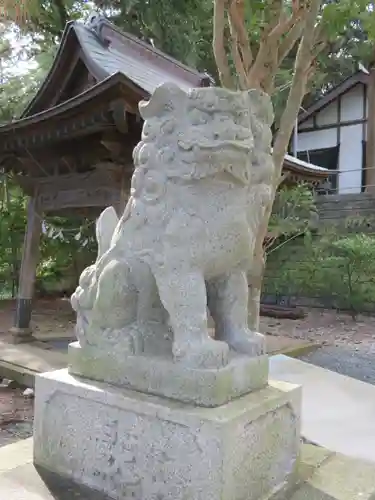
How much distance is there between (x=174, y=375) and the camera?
4.98ft

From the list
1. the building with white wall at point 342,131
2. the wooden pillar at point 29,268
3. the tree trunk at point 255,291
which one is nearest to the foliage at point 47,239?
the wooden pillar at point 29,268

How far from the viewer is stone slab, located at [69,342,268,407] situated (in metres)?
1.47

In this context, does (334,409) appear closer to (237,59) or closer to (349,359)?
(237,59)

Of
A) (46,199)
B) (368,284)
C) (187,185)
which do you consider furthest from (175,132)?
(368,284)

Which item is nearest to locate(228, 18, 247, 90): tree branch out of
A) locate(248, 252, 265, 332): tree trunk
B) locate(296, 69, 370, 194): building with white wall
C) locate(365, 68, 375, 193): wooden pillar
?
locate(248, 252, 265, 332): tree trunk

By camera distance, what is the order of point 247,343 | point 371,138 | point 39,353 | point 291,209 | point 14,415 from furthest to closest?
point 371,138 < point 291,209 < point 39,353 < point 14,415 < point 247,343

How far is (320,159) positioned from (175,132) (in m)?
13.8

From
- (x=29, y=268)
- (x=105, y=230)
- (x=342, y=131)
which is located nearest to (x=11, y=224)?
(x=29, y=268)

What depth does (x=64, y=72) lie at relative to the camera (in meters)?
5.85

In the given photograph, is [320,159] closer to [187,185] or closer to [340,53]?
[340,53]

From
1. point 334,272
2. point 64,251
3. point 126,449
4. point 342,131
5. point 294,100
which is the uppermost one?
point 342,131

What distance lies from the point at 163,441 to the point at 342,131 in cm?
1333

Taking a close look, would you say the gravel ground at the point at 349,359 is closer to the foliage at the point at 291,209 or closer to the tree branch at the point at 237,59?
the foliage at the point at 291,209

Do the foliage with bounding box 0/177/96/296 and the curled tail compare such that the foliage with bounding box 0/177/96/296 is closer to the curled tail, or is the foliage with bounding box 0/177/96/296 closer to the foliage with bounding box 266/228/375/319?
the foliage with bounding box 266/228/375/319
